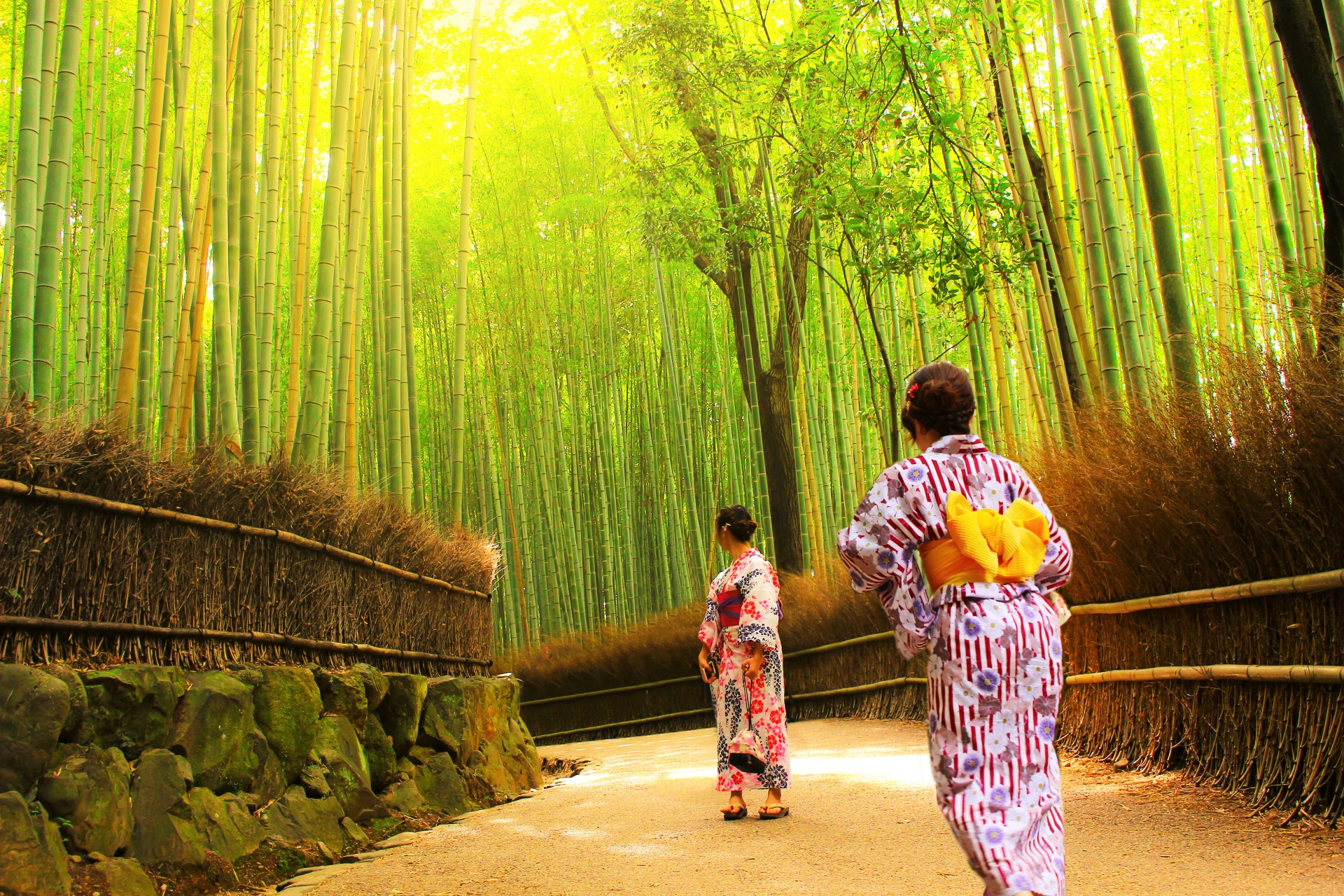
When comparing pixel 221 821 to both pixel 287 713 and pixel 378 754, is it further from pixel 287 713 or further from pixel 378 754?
pixel 378 754

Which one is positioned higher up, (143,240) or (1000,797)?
(143,240)

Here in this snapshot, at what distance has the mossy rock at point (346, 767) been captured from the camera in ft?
9.87

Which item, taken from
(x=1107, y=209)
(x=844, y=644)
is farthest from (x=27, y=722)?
(x=844, y=644)

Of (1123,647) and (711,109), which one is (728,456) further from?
(1123,647)

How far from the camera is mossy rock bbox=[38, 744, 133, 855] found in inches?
79.4

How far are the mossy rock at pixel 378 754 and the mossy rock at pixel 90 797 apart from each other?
120 centimetres

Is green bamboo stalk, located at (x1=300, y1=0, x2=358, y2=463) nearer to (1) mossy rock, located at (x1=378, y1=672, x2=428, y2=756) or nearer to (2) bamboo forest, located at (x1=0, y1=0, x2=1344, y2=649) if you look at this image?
(2) bamboo forest, located at (x1=0, y1=0, x2=1344, y2=649)

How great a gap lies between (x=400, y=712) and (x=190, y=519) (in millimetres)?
1154

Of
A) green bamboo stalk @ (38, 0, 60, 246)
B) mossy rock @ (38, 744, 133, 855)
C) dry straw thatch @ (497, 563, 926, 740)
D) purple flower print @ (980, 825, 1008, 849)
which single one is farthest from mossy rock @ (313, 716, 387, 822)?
dry straw thatch @ (497, 563, 926, 740)

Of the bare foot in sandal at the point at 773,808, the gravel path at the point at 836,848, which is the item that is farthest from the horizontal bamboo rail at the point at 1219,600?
the bare foot in sandal at the point at 773,808

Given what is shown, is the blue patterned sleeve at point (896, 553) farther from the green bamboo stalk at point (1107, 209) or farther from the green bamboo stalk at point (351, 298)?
the green bamboo stalk at point (351, 298)

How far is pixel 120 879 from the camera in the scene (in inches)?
79.8

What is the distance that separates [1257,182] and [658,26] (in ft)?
13.4

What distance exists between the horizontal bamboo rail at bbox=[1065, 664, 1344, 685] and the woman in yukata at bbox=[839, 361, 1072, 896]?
1143mm
